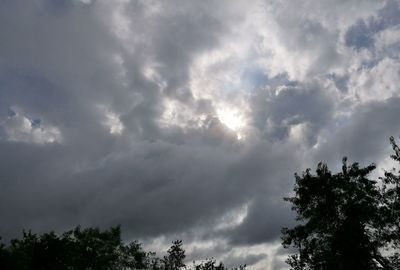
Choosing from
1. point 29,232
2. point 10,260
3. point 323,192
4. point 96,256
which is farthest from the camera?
point 96,256

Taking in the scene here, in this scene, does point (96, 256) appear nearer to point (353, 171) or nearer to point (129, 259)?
point (129, 259)

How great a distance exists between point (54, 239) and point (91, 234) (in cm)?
2263

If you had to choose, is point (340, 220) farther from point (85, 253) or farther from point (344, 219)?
point (85, 253)

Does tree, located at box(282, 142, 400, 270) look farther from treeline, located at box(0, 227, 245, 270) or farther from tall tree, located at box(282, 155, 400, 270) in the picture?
treeline, located at box(0, 227, 245, 270)

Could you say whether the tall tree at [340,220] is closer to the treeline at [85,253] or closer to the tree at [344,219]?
the tree at [344,219]

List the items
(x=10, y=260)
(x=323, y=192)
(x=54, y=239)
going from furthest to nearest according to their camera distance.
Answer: (x=54, y=239), (x=323, y=192), (x=10, y=260)

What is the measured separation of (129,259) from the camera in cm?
7319

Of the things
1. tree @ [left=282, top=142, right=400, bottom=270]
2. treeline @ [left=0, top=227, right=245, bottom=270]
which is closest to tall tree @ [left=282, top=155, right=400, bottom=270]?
tree @ [left=282, top=142, right=400, bottom=270]

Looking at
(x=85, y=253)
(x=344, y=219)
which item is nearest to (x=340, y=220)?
(x=344, y=219)

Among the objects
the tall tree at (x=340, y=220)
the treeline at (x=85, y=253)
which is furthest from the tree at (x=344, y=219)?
the treeline at (x=85, y=253)

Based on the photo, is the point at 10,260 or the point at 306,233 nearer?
the point at 10,260

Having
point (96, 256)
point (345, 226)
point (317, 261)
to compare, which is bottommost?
point (317, 261)

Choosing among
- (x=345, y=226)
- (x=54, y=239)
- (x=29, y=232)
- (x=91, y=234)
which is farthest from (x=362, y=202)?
(x=91, y=234)

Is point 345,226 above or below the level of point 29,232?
below
